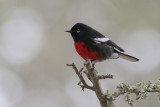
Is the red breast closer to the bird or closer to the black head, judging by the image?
the bird

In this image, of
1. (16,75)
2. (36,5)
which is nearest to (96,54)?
(16,75)

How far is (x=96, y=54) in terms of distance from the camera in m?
3.96

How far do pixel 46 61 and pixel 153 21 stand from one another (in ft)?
7.57

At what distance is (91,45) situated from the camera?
13.0ft

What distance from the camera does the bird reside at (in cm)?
393

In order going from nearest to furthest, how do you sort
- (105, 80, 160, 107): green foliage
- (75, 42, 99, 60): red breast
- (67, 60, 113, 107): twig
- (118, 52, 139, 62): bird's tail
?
1. (67, 60, 113, 107): twig
2. (105, 80, 160, 107): green foliage
3. (75, 42, 99, 60): red breast
4. (118, 52, 139, 62): bird's tail

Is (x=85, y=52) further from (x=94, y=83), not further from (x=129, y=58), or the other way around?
(x=94, y=83)

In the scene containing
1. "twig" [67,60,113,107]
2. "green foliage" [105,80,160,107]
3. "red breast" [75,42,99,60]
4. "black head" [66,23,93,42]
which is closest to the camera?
"twig" [67,60,113,107]

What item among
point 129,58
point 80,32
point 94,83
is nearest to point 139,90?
point 94,83

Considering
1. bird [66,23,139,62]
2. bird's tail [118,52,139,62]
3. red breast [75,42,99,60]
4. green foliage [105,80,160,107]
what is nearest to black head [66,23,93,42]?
bird [66,23,139,62]

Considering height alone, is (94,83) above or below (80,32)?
below

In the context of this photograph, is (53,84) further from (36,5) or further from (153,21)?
(153,21)

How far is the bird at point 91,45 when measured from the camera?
393 cm

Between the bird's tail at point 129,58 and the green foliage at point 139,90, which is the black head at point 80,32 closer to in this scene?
the bird's tail at point 129,58
